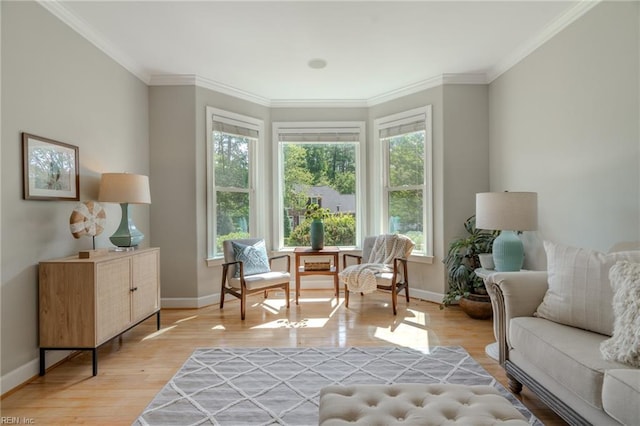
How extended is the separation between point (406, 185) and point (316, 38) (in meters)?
2.21

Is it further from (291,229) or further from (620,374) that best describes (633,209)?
(291,229)

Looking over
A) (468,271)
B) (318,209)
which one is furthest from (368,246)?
(468,271)

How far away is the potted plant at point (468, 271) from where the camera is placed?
341cm

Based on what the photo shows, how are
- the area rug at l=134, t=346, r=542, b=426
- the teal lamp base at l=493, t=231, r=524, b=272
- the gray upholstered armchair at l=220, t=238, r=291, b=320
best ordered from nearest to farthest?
the area rug at l=134, t=346, r=542, b=426 < the teal lamp base at l=493, t=231, r=524, b=272 < the gray upholstered armchair at l=220, t=238, r=291, b=320

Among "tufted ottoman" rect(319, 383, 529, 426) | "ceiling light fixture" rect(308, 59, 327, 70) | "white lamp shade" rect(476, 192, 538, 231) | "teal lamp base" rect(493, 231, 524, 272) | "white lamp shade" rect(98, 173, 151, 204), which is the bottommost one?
"tufted ottoman" rect(319, 383, 529, 426)

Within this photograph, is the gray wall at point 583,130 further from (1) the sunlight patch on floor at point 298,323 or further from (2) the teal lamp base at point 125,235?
(2) the teal lamp base at point 125,235

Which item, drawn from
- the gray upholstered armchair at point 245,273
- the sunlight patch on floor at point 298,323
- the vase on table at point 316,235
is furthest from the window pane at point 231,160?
the sunlight patch on floor at point 298,323

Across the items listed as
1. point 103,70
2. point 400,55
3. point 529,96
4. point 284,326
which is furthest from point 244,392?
point 529,96

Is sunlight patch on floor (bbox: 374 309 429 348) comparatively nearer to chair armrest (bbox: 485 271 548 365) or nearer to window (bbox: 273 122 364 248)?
chair armrest (bbox: 485 271 548 365)

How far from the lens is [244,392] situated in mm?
2074

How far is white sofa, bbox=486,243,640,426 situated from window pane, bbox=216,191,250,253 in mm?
3147

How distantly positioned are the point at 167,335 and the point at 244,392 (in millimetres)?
1387

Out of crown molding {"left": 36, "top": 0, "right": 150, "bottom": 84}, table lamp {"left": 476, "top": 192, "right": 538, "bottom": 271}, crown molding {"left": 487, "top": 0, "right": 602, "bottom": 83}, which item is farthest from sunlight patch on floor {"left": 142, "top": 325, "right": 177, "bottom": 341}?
crown molding {"left": 487, "top": 0, "right": 602, "bottom": 83}

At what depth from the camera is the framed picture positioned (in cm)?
228
